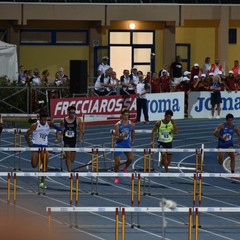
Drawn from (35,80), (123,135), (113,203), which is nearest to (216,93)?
(35,80)

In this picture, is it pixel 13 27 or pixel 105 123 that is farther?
pixel 13 27

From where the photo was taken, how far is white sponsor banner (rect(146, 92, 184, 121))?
134ft

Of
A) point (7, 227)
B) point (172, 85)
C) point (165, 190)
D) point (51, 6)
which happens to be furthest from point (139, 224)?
point (51, 6)

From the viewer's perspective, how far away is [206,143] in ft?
121

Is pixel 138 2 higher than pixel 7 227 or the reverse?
higher

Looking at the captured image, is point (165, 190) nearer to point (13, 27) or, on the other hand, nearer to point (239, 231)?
point (239, 231)

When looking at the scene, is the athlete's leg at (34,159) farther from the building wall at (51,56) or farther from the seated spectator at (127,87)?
the building wall at (51,56)

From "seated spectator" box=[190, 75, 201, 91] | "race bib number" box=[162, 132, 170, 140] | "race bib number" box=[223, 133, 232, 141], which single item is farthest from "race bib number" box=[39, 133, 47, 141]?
"seated spectator" box=[190, 75, 201, 91]

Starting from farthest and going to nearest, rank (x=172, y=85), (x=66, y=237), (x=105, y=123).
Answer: (x=172, y=85), (x=105, y=123), (x=66, y=237)

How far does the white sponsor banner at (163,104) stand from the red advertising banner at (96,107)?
3.05ft

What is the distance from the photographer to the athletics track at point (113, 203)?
21109 mm

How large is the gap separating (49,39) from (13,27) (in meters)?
2.05

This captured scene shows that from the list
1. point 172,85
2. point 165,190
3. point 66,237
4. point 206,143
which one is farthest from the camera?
point 172,85

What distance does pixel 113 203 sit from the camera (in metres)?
25.5
